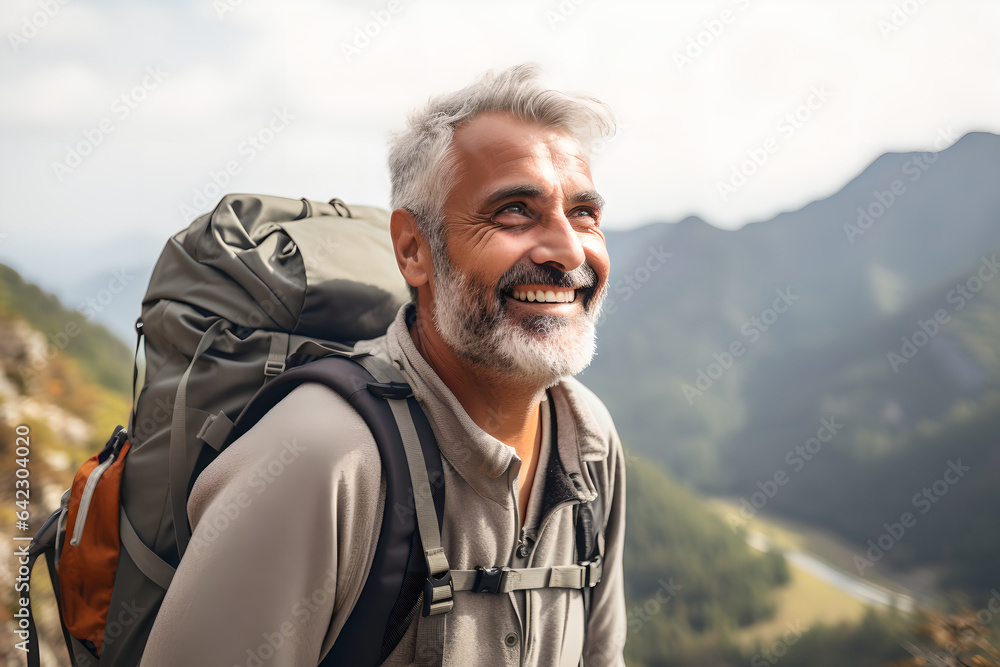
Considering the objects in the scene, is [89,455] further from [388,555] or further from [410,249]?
[388,555]

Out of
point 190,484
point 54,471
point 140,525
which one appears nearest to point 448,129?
point 190,484

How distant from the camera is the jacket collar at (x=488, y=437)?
1.16 m

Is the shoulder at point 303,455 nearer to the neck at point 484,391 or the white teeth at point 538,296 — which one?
the neck at point 484,391

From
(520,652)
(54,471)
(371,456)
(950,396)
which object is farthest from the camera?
(950,396)

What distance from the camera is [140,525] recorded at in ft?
4.62

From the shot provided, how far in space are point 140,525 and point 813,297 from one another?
5.07 metres

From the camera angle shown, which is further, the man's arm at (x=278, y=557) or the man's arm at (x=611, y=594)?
the man's arm at (x=611, y=594)

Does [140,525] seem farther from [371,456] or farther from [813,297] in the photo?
[813,297]

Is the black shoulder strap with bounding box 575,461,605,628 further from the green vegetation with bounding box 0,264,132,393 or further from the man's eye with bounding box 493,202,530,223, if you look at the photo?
the green vegetation with bounding box 0,264,132,393

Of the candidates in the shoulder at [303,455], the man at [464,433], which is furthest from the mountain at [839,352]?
the shoulder at [303,455]

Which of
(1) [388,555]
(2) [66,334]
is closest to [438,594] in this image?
(1) [388,555]

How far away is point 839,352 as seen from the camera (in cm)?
475

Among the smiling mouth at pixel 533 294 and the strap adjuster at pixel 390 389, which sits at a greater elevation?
the smiling mouth at pixel 533 294

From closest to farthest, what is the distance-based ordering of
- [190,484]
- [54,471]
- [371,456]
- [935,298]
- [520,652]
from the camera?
[371,456], [520,652], [190,484], [54,471], [935,298]
